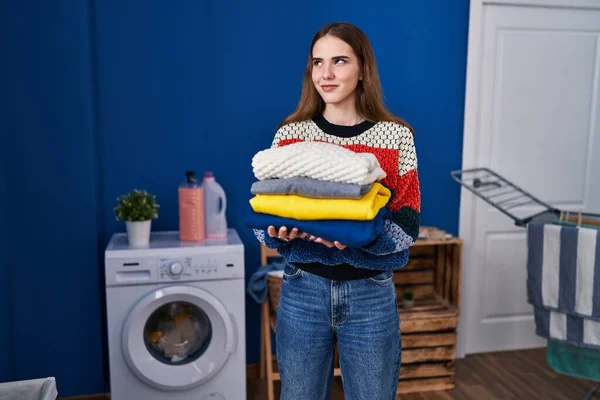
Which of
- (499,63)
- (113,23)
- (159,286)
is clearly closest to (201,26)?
(113,23)

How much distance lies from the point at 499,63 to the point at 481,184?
2.21ft

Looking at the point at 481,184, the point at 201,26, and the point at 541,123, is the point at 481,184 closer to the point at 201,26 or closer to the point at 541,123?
the point at 541,123

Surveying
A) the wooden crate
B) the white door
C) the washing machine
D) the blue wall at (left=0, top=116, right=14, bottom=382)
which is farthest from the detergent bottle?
the white door

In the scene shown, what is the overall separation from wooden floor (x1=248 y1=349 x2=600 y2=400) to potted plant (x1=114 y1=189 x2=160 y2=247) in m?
0.95

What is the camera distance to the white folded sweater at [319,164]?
1.28 metres

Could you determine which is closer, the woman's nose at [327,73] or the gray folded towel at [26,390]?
the woman's nose at [327,73]

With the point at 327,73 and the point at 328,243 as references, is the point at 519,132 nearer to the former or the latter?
the point at 327,73

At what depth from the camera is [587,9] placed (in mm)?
3340

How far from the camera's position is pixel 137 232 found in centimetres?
259

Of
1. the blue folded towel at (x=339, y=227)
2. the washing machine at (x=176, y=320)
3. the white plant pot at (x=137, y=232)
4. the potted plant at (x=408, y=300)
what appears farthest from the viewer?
the potted plant at (x=408, y=300)

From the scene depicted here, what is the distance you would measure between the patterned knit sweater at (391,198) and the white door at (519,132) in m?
1.92

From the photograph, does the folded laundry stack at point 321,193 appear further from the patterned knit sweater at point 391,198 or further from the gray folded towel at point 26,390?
the gray folded towel at point 26,390

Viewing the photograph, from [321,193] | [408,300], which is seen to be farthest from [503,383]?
[321,193]

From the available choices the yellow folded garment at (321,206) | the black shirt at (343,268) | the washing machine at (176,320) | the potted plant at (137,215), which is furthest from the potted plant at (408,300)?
the yellow folded garment at (321,206)
